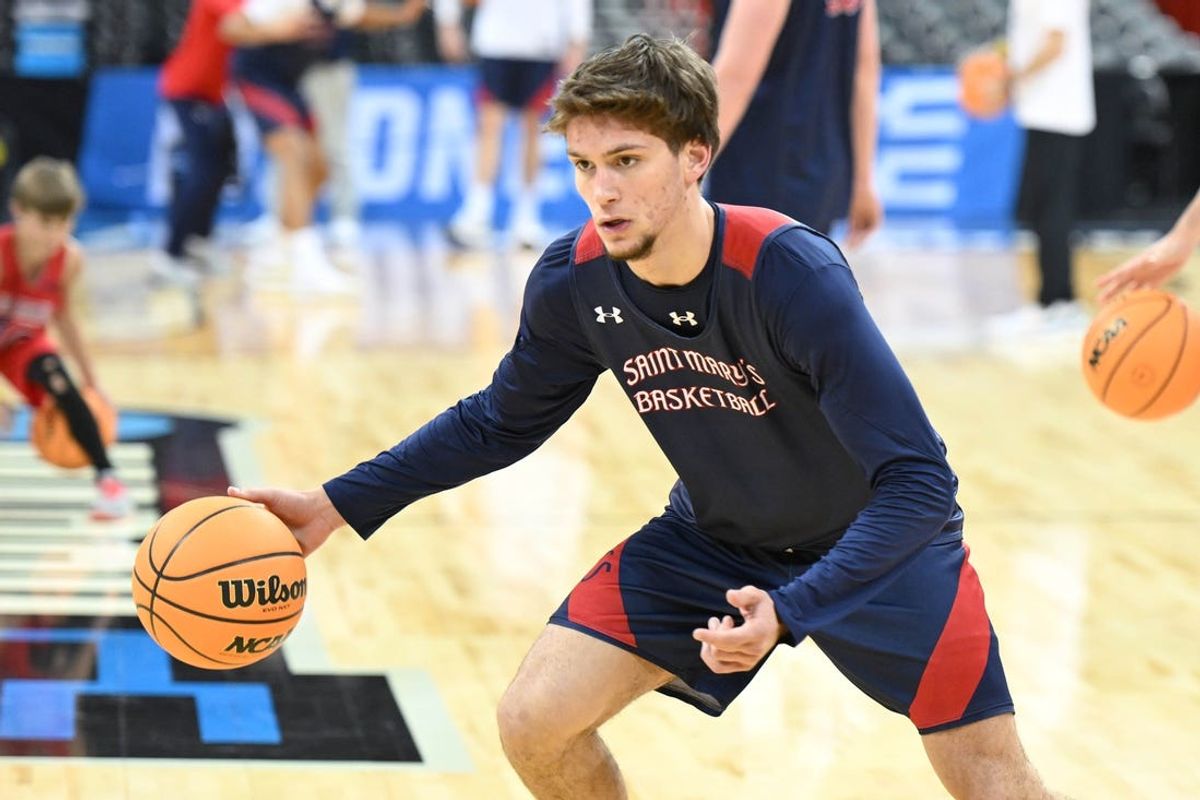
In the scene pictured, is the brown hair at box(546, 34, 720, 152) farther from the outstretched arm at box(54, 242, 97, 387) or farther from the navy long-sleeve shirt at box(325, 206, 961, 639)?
the outstretched arm at box(54, 242, 97, 387)

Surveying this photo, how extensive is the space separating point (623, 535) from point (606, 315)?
3.15 meters

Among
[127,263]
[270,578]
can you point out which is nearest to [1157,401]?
[270,578]

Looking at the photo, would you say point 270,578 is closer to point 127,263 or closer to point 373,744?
point 373,744

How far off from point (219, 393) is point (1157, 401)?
4.85 meters

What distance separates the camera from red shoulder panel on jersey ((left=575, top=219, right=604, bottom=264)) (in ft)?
11.1

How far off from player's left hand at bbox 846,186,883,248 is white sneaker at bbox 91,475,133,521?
260 centimetres

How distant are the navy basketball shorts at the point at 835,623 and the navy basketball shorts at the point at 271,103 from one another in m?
7.48

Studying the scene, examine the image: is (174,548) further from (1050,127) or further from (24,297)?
(1050,127)

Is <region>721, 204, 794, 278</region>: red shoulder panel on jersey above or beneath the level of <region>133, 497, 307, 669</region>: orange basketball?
above

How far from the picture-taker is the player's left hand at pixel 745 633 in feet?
9.36

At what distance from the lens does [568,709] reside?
3.38 metres

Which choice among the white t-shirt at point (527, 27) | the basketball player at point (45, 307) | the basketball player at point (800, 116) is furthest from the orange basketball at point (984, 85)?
the basketball player at point (45, 307)

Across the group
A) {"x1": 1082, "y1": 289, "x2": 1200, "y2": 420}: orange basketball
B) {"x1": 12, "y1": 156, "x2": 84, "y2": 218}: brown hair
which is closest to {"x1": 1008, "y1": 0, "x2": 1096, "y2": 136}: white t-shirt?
{"x1": 1082, "y1": 289, "x2": 1200, "y2": 420}: orange basketball

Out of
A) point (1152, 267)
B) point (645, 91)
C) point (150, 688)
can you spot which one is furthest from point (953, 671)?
point (150, 688)
